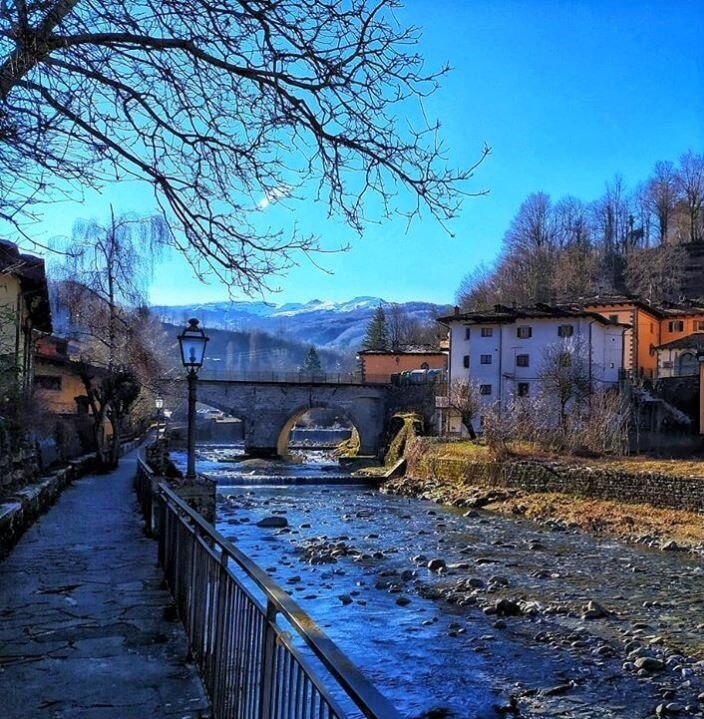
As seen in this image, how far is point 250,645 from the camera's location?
3.33 m

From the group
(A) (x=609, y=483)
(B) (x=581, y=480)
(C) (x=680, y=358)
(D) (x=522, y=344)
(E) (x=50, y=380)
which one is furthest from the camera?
(C) (x=680, y=358)

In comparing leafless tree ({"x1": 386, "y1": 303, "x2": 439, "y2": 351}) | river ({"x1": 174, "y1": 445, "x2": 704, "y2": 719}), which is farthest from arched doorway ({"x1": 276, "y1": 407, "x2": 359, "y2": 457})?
river ({"x1": 174, "y1": 445, "x2": 704, "y2": 719})

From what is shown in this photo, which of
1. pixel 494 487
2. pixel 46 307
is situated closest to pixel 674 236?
pixel 494 487

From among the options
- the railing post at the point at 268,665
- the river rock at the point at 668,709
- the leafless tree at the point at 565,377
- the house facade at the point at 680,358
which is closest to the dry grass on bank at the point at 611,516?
the leafless tree at the point at 565,377

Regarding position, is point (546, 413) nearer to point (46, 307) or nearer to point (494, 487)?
point (494, 487)

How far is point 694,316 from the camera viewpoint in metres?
51.8

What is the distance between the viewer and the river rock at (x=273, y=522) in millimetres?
21375

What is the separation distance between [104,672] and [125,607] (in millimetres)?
1598

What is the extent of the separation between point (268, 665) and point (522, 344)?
1765 inches

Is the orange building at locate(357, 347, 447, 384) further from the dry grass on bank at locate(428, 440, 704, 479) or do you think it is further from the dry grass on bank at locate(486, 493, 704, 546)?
the dry grass on bank at locate(486, 493, 704, 546)

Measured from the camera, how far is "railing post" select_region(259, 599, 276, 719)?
111 inches

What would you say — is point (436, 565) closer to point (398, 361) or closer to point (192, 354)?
point (192, 354)

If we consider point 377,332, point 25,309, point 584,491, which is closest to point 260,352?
point 377,332

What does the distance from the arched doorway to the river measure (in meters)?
34.1
